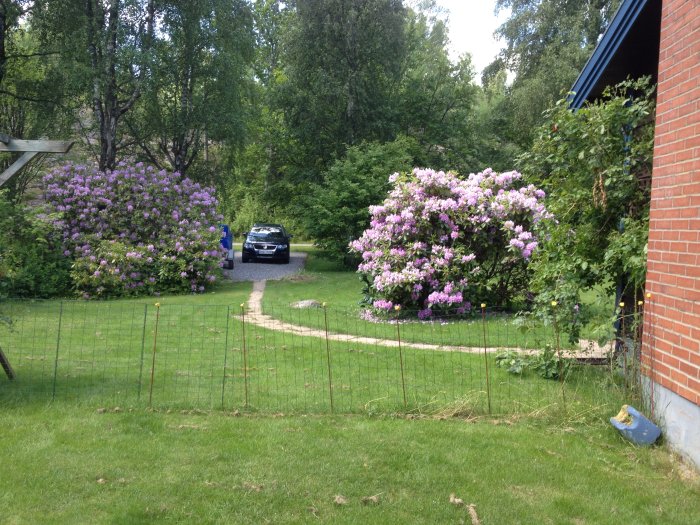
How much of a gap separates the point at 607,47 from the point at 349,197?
1655 cm

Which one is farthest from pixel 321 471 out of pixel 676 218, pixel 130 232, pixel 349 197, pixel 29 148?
pixel 349 197

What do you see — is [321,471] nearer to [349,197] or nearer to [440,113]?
[349,197]

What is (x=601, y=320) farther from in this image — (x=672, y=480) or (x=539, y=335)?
(x=539, y=335)

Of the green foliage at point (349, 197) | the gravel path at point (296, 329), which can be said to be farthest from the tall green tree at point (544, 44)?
the gravel path at point (296, 329)

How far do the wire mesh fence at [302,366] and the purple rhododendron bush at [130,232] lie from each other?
4803 millimetres

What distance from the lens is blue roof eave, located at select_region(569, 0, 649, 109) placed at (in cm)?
618

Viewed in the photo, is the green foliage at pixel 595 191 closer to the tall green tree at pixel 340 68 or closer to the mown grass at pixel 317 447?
the mown grass at pixel 317 447

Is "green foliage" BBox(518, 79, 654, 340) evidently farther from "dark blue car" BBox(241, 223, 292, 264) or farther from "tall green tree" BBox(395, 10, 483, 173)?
"tall green tree" BBox(395, 10, 483, 173)

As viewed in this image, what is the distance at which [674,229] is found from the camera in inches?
186

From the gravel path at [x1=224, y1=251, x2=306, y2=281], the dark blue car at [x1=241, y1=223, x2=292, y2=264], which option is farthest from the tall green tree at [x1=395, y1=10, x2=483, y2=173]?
the gravel path at [x1=224, y1=251, x2=306, y2=281]

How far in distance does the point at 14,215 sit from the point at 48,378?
10.6 meters

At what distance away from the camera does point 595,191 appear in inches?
255

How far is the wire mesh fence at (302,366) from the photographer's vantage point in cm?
604

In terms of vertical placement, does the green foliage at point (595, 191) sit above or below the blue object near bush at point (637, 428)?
above
